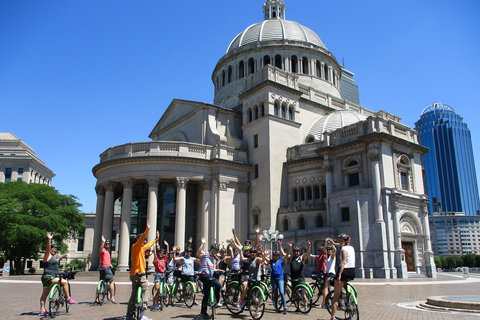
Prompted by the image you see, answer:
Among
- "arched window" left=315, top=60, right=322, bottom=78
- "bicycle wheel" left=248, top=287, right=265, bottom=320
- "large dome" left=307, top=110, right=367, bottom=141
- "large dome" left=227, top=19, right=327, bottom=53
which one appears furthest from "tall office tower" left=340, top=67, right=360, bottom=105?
"bicycle wheel" left=248, top=287, right=265, bottom=320

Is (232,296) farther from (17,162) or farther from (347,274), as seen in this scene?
(17,162)

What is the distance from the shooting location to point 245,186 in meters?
49.8

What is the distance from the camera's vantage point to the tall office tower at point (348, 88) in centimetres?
15148

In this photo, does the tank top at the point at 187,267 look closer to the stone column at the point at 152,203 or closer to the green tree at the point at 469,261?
the stone column at the point at 152,203

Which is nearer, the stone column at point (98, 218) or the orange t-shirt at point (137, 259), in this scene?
the orange t-shirt at point (137, 259)

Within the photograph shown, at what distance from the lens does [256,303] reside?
1325cm

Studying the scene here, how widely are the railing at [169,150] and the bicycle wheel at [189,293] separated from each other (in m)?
30.8

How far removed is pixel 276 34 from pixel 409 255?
1605 inches

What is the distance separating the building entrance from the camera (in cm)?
4128

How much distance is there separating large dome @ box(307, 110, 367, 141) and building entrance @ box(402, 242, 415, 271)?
51.1 ft

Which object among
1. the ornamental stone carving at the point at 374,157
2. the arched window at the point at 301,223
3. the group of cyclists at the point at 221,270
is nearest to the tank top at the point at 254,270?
the group of cyclists at the point at 221,270

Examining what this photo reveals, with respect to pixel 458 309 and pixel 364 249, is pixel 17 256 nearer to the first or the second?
pixel 364 249

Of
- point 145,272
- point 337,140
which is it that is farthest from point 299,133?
point 145,272

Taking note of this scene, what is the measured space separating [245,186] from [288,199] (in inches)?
209
